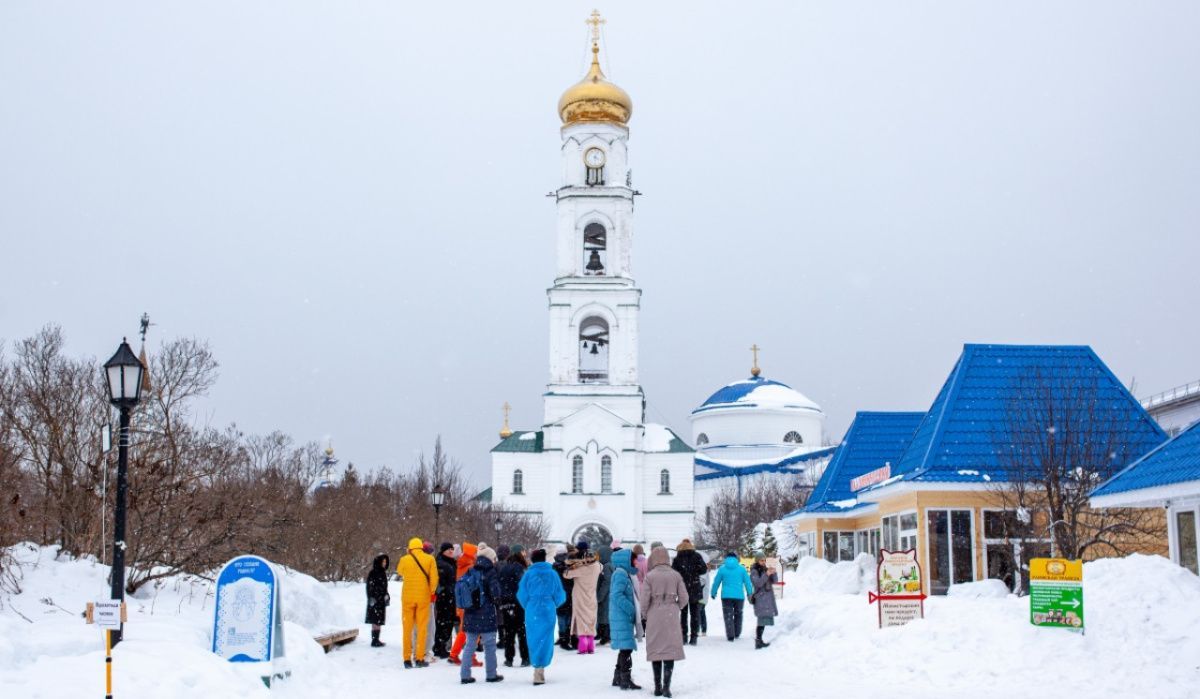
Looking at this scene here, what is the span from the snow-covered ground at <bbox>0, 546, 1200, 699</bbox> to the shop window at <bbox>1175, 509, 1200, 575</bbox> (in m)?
2.20

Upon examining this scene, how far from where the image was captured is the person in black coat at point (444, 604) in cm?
1527

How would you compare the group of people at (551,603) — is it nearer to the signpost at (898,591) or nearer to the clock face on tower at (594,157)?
the signpost at (898,591)

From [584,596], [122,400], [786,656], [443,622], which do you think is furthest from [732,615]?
[122,400]

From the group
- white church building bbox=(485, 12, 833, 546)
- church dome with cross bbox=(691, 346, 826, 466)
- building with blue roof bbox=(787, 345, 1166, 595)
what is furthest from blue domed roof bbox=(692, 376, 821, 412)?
building with blue roof bbox=(787, 345, 1166, 595)

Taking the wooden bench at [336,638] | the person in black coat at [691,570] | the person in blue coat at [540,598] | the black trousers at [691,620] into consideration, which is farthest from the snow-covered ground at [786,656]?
the black trousers at [691,620]

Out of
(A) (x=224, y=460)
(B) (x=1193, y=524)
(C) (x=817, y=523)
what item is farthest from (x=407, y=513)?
(B) (x=1193, y=524)

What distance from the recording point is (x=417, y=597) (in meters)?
14.4

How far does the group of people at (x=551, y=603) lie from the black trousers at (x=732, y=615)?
0.07ft

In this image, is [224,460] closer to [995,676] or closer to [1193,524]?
[995,676]

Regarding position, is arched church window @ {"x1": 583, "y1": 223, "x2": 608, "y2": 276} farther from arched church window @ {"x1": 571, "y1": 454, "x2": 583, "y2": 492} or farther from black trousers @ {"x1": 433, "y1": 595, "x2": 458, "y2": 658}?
black trousers @ {"x1": 433, "y1": 595, "x2": 458, "y2": 658}

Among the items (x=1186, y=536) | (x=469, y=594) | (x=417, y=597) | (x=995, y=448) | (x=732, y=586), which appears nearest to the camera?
(x=469, y=594)

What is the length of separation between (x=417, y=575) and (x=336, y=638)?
2113 mm

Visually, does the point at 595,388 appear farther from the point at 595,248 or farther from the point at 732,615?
the point at 732,615

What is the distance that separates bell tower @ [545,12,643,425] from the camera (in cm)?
6222
